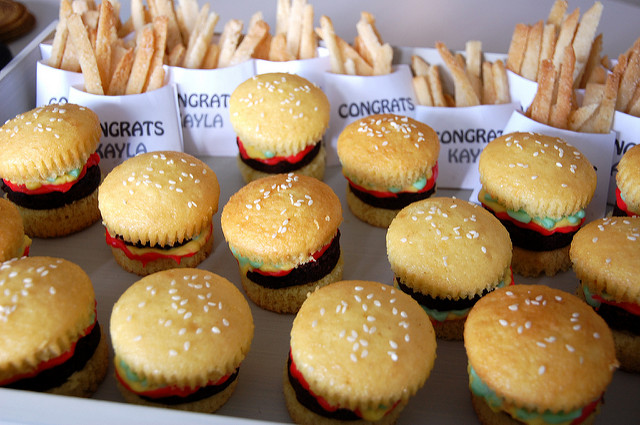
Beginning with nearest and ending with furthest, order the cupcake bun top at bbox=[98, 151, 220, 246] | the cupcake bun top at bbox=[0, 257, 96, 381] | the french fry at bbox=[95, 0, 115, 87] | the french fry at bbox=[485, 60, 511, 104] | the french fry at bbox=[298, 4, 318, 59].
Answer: the cupcake bun top at bbox=[0, 257, 96, 381], the cupcake bun top at bbox=[98, 151, 220, 246], the french fry at bbox=[95, 0, 115, 87], the french fry at bbox=[485, 60, 511, 104], the french fry at bbox=[298, 4, 318, 59]

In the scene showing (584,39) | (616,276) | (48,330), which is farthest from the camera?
(584,39)

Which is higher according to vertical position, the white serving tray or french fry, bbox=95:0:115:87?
french fry, bbox=95:0:115:87

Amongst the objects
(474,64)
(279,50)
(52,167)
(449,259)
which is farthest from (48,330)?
(474,64)

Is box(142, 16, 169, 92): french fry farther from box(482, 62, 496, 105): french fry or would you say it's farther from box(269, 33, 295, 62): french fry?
box(482, 62, 496, 105): french fry

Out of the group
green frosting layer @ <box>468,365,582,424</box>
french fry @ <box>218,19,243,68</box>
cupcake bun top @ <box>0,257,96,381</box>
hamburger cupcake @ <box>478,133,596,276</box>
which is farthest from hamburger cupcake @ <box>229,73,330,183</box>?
green frosting layer @ <box>468,365,582,424</box>

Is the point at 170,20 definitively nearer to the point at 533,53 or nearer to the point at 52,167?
the point at 52,167

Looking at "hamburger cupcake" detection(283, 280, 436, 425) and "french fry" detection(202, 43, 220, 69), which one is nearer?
"hamburger cupcake" detection(283, 280, 436, 425)
